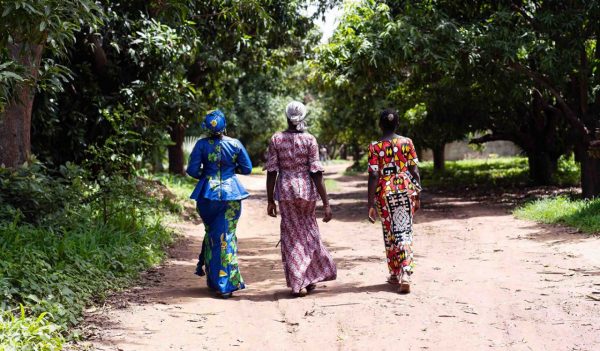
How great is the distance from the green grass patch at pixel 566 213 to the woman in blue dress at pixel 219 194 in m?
6.39

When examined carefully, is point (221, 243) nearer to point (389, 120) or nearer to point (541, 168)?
point (389, 120)

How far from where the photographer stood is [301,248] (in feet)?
23.4

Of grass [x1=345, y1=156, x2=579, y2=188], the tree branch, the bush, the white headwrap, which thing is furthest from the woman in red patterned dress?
grass [x1=345, y1=156, x2=579, y2=188]

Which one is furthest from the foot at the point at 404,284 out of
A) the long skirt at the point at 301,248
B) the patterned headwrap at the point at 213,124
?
the patterned headwrap at the point at 213,124


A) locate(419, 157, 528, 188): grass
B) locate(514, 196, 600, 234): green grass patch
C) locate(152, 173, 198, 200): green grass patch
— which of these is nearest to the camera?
locate(514, 196, 600, 234): green grass patch

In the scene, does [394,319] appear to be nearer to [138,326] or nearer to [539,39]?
[138,326]

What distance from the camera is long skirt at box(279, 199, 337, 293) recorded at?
7.05 m

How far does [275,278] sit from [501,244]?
413 cm

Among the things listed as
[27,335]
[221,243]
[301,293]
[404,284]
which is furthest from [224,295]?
[27,335]

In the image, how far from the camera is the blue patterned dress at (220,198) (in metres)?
7.05

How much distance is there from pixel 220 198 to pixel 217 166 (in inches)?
13.5

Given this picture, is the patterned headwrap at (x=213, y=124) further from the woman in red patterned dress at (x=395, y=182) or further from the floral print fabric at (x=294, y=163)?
the woman in red patterned dress at (x=395, y=182)

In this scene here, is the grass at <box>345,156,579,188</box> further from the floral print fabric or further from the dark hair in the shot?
the floral print fabric

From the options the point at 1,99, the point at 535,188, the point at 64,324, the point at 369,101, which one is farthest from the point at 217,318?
the point at 369,101
